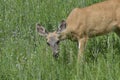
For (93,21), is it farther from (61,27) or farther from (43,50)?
(43,50)

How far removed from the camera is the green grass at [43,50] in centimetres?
562

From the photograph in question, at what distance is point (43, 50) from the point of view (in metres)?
6.56

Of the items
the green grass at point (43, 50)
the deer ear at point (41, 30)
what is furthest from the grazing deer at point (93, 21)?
the deer ear at point (41, 30)

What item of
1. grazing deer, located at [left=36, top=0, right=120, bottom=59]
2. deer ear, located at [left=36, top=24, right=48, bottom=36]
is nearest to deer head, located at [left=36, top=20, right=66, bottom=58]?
deer ear, located at [left=36, top=24, right=48, bottom=36]

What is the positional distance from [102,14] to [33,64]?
255 cm

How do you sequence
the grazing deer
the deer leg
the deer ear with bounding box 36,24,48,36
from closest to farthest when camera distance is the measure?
the deer leg → the deer ear with bounding box 36,24,48,36 → the grazing deer

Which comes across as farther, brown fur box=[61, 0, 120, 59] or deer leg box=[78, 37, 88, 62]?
brown fur box=[61, 0, 120, 59]

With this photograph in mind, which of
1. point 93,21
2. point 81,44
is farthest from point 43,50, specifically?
point 93,21

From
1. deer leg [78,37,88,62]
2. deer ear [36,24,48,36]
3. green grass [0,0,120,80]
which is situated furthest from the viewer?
deer ear [36,24,48,36]

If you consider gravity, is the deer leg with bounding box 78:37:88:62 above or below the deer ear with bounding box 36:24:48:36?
below

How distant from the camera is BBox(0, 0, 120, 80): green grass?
18.5 ft

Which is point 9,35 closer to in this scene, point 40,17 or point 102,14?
point 40,17

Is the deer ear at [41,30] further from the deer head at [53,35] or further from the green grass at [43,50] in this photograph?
the green grass at [43,50]

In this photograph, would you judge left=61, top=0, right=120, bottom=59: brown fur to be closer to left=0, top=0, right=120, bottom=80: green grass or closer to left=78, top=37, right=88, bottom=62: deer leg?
left=78, top=37, right=88, bottom=62: deer leg
